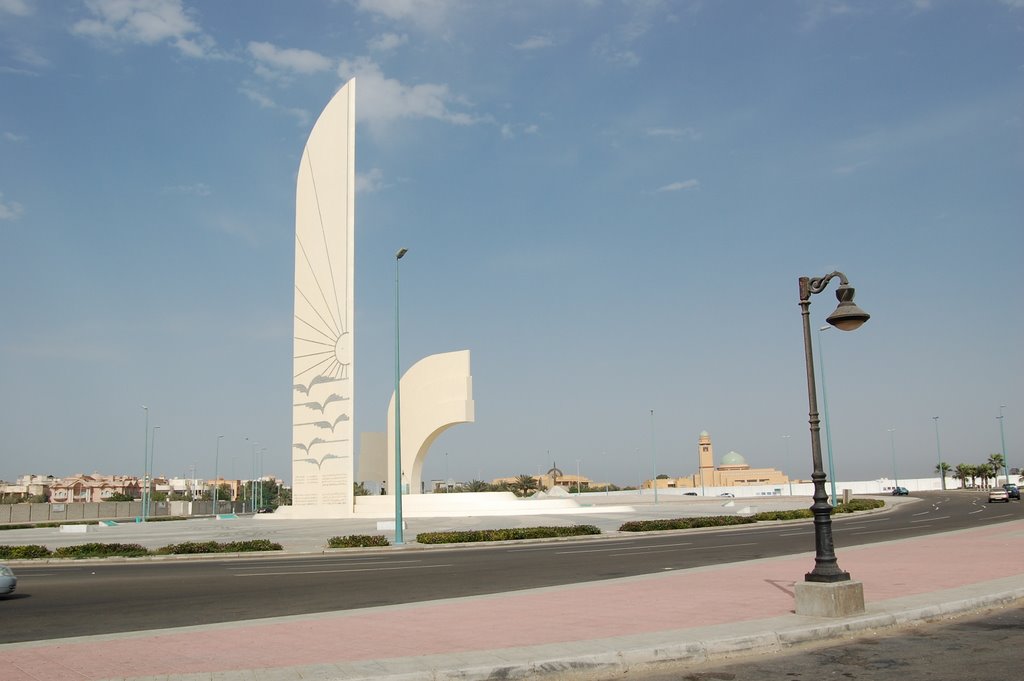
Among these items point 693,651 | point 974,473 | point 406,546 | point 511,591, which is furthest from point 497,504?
point 974,473

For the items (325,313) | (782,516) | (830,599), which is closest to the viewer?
(830,599)

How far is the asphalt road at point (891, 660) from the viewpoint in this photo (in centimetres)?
759

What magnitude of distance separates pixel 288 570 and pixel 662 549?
11.1 meters

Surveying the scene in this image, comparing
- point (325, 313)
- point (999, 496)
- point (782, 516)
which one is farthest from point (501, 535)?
point (999, 496)

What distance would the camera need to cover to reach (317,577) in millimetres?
18734

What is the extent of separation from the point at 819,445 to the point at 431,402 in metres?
45.3

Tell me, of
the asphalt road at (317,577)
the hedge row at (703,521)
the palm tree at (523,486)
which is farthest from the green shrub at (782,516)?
the palm tree at (523,486)

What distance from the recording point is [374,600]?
13.8 m

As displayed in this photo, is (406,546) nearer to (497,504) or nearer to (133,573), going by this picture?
(133,573)

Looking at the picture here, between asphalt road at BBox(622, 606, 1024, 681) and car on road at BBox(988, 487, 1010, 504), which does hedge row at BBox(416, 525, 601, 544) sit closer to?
asphalt road at BBox(622, 606, 1024, 681)

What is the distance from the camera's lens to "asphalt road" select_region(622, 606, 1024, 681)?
759 cm

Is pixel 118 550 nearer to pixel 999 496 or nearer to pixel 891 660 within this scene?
pixel 891 660

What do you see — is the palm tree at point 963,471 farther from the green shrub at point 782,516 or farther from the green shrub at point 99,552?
→ the green shrub at point 99,552

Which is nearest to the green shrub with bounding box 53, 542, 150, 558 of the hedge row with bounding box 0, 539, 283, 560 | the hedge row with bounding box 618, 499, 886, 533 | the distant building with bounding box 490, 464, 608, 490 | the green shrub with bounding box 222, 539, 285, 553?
the hedge row with bounding box 0, 539, 283, 560
